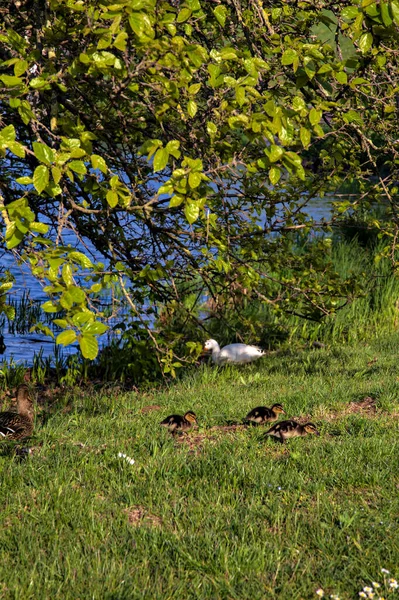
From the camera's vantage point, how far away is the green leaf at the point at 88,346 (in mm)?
4281

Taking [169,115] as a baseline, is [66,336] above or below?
below

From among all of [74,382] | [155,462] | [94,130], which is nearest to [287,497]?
[155,462]

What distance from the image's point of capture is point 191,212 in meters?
5.09

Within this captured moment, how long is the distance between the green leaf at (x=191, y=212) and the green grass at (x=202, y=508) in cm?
196

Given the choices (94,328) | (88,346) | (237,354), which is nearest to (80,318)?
(94,328)

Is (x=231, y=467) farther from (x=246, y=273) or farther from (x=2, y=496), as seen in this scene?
(x=246, y=273)

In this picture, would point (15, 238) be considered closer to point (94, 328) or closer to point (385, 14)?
point (94, 328)

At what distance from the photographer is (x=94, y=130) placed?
678cm

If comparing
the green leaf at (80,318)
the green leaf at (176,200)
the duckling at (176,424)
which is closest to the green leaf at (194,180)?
the green leaf at (176,200)

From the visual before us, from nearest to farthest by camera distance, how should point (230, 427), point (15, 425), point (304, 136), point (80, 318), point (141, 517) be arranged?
1. point (80, 318)
2. point (304, 136)
3. point (141, 517)
4. point (15, 425)
5. point (230, 427)

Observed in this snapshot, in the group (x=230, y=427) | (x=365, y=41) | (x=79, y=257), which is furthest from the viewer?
(x=230, y=427)

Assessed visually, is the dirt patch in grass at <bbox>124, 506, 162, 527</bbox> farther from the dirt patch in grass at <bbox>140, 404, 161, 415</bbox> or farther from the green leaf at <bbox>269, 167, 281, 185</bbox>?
the dirt patch in grass at <bbox>140, 404, 161, 415</bbox>

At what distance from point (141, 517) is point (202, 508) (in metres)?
0.42

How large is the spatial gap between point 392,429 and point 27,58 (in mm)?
4358
